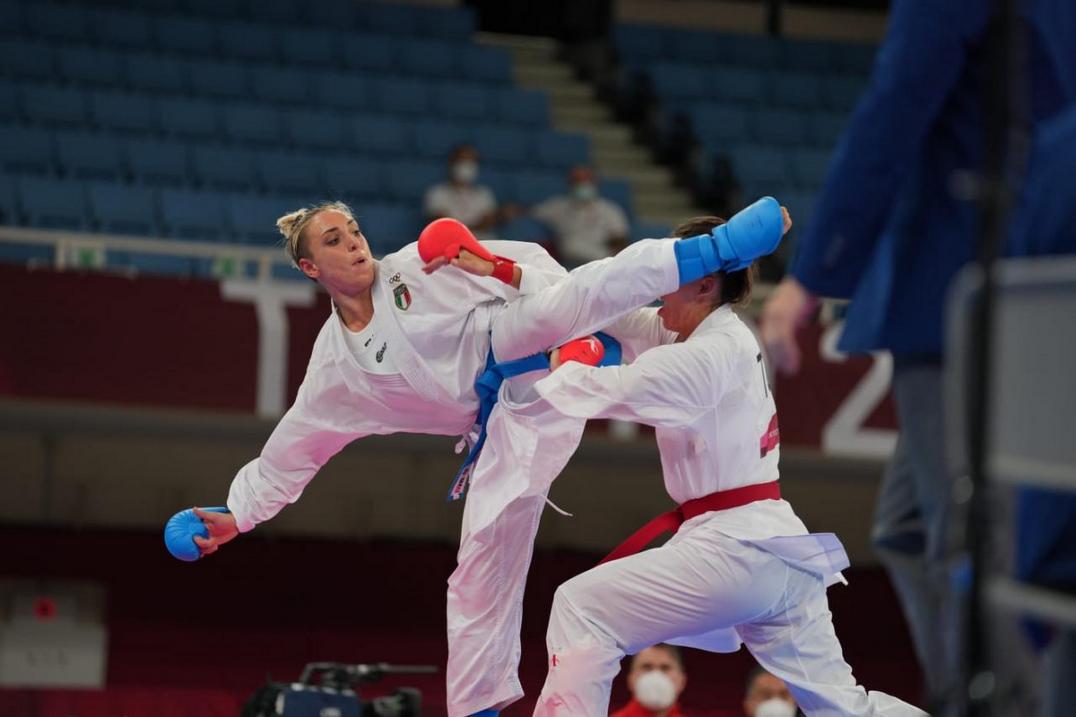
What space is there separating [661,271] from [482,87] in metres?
7.38

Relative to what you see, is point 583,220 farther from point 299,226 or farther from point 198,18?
point 299,226

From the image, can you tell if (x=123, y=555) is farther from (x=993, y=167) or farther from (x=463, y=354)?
(x=993, y=167)

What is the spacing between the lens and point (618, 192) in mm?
9531

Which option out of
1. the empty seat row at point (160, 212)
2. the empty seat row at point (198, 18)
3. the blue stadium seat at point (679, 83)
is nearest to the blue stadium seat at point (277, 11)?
the empty seat row at point (198, 18)

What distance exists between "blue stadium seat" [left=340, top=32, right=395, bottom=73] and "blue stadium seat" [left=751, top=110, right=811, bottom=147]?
111 inches

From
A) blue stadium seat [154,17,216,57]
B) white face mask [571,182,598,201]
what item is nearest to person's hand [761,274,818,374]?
white face mask [571,182,598,201]

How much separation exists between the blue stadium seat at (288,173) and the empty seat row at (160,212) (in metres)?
0.32

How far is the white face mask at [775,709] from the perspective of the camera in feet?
18.2

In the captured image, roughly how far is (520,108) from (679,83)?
1529 millimetres

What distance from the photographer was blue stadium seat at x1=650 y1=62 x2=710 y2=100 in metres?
11.2

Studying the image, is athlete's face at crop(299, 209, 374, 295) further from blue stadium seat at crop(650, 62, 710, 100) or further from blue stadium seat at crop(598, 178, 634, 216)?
blue stadium seat at crop(650, 62, 710, 100)

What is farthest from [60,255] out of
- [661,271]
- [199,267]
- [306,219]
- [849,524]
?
[849,524]

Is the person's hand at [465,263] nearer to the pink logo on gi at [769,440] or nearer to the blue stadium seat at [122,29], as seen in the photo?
the pink logo on gi at [769,440]

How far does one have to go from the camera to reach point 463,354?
3.71 meters
